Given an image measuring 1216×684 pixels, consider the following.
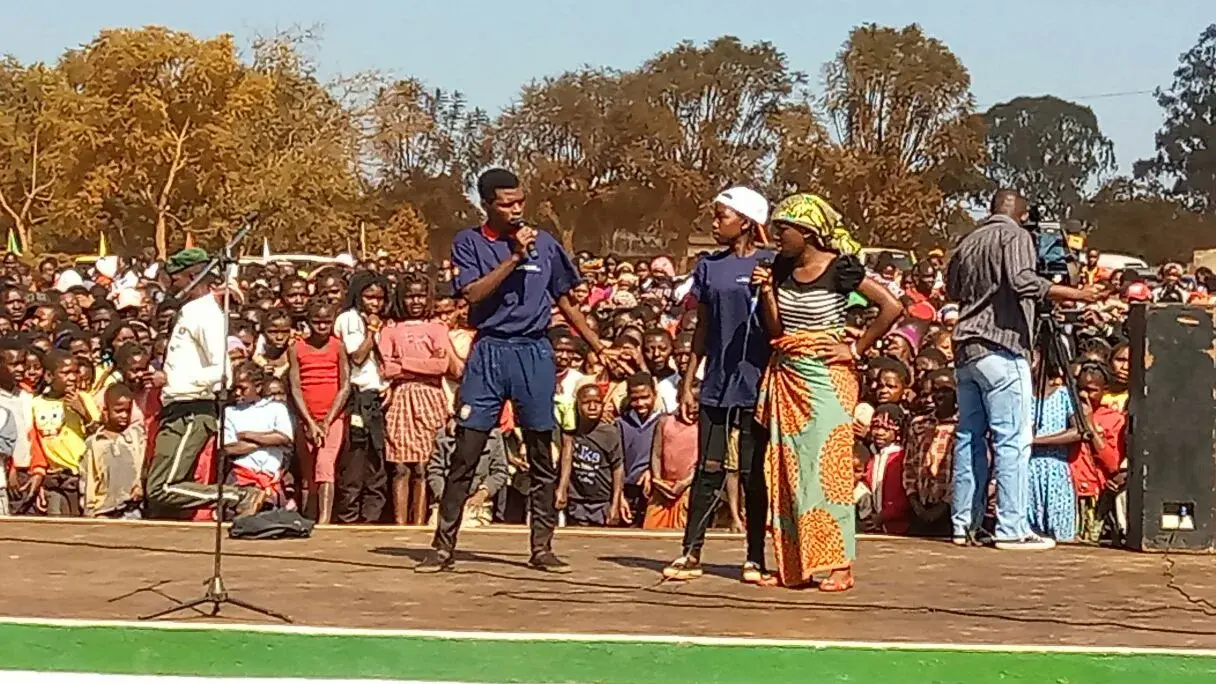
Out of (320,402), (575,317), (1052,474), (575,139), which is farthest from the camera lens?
(575,139)

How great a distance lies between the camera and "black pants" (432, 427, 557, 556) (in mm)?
8336

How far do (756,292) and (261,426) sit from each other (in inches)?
169

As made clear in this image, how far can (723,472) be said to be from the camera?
26.6 feet

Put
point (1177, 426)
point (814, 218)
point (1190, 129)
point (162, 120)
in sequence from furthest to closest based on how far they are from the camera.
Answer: point (1190, 129)
point (162, 120)
point (1177, 426)
point (814, 218)

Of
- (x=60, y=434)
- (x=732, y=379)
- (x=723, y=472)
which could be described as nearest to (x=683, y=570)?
(x=723, y=472)

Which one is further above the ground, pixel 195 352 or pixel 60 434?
pixel 195 352

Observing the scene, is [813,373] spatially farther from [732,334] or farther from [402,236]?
[402,236]

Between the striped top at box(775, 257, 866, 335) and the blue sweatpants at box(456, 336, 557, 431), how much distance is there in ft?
3.98

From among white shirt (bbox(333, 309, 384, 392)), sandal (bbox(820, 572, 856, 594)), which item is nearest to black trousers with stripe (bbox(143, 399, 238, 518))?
white shirt (bbox(333, 309, 384, 392))

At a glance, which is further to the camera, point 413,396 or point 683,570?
point 413,396

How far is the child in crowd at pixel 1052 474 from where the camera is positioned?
9969 mm

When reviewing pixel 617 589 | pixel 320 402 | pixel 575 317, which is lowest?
pixel 617 589

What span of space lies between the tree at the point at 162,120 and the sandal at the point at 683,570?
3630cm

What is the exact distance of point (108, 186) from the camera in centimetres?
4488
